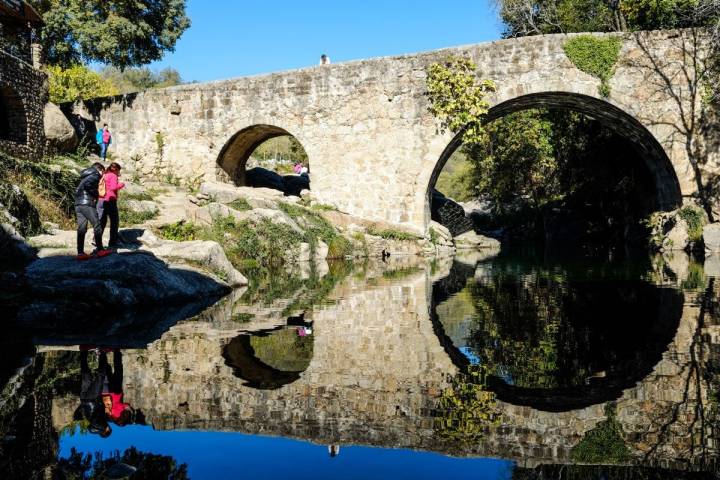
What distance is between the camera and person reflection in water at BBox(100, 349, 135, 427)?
3.28 meters

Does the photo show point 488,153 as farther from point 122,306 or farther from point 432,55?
point 122,306

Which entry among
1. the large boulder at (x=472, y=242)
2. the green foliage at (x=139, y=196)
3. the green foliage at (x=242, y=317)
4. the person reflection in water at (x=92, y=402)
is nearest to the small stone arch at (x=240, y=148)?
the green foliage at (x=139, y=196)

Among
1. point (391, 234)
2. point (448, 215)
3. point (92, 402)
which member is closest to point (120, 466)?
point (92, 402)

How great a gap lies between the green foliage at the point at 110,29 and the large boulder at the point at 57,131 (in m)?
4.47

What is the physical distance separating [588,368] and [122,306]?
16.8ft

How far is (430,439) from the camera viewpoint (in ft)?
9.68

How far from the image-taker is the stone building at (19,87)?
49.7ft

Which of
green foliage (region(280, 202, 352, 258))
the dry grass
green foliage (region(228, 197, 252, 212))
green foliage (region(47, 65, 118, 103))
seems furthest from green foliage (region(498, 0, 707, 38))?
green foliage (region(47, 65, 118, 103))

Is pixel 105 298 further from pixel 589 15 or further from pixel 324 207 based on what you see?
pixel 589 15

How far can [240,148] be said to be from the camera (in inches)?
780

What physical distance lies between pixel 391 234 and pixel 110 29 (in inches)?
483

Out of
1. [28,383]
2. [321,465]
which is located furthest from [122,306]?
[321,465]

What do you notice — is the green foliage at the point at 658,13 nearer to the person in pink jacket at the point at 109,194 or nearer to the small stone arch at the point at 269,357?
the person in pink jacket at the point at 109,194

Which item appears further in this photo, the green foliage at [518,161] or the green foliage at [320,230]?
the green foliage at [518,161]
